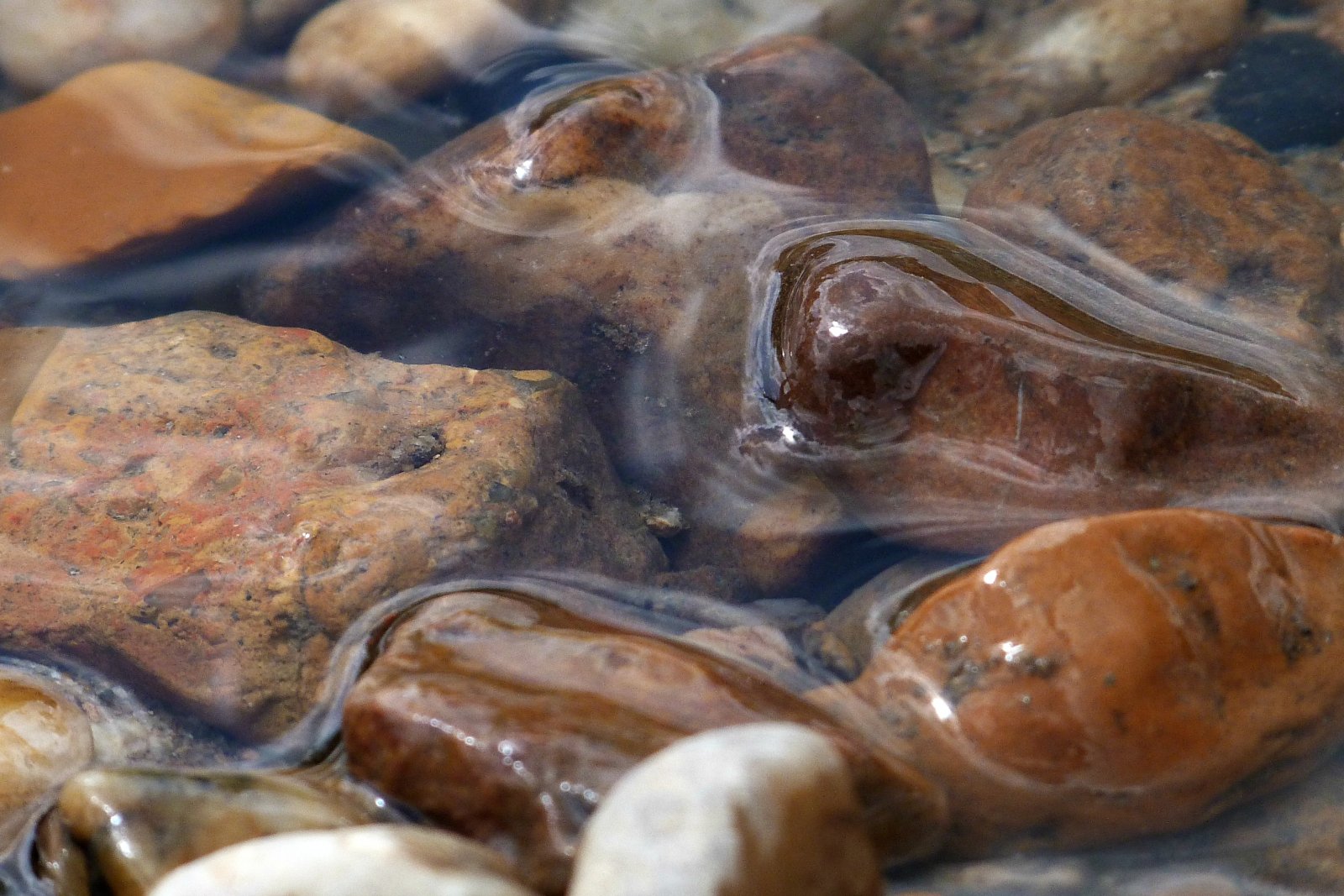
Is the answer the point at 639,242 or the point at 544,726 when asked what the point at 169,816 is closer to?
the point at 544,726

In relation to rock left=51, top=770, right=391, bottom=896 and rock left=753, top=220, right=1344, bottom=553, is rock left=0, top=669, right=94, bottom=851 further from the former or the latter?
rock left=753, top=220, right=1344, bottom=553

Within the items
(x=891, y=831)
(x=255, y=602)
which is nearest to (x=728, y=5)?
(x=255, y=602)

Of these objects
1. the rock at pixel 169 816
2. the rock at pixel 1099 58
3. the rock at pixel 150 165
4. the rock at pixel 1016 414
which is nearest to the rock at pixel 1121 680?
the rock at pixel 1016 414

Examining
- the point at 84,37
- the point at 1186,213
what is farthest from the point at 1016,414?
the point at 84,37

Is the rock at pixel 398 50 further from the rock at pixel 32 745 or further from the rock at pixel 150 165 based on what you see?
the rock at pixel 32 745

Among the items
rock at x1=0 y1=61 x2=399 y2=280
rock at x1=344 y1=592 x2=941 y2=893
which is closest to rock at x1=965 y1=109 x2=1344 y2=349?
rock at x1=344 y1=592 x2=941 y2=893
